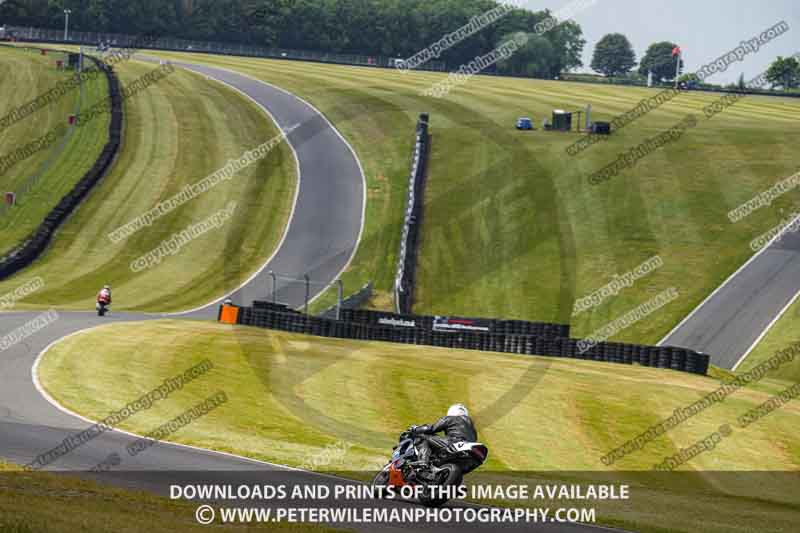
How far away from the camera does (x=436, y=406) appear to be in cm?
2936

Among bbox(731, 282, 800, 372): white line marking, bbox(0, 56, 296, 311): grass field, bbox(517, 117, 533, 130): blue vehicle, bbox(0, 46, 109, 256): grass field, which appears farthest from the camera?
bbox(517, 117, 533, 130): blue vehicle

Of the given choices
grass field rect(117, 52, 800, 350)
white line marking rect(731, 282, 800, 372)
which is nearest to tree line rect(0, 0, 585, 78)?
grass field rect(117, 52, 800, 350)

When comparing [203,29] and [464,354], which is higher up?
[203,29]

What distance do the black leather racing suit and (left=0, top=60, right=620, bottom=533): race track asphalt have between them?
0.99 metres

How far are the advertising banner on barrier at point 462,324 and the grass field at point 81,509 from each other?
26511mm

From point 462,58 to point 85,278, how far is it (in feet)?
439

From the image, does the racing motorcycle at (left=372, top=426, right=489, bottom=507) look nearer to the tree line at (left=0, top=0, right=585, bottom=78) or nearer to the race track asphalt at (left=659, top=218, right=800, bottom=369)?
the race track asphalt at (left=659, top=218, right=800, bottom=369)

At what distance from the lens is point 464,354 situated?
127ft

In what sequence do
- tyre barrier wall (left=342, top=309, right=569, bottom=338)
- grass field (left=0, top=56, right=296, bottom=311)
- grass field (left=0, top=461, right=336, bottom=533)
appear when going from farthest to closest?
1. grass field (left=0, top=56, right=296, bottom=311)
2. tyre barrier wall (left=342, top=309, right=569, bottom=338)
3. grass field (left=0, top=461, right=336, bottom=533)

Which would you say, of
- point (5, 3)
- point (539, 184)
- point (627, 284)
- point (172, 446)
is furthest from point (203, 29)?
point (172, 446)

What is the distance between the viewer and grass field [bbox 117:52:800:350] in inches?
2055

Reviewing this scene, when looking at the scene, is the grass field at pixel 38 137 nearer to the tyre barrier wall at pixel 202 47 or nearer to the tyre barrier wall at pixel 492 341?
the tyre barrier wall at pixel 492 341

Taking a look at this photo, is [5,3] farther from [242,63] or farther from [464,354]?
[464,354]

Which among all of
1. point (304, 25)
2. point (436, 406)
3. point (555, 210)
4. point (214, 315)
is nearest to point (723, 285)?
point (555, 210)
